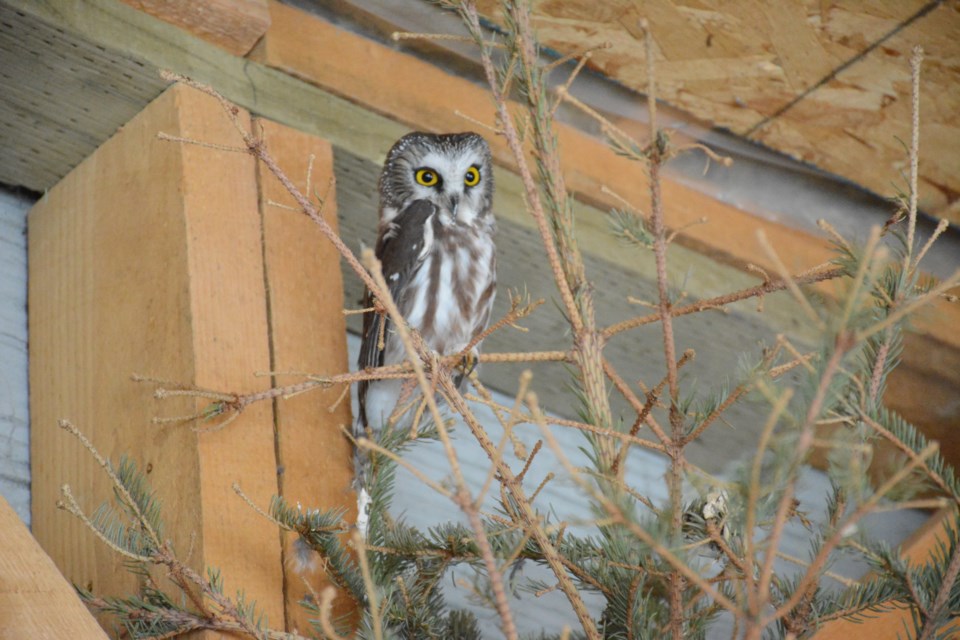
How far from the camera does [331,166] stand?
1.87 metres

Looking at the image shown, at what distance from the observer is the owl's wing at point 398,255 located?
2.10m

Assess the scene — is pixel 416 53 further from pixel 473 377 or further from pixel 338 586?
pixel 338 586

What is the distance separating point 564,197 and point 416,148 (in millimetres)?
959

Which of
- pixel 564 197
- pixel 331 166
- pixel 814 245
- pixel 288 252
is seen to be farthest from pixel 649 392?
pixel 814 245

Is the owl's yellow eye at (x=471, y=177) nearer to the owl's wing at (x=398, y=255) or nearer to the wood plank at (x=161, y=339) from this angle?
the owl's wing at (x=398, y=255)

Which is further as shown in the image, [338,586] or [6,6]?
[6,6]

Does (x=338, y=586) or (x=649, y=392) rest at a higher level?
(x=649, y=392)

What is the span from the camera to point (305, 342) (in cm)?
169

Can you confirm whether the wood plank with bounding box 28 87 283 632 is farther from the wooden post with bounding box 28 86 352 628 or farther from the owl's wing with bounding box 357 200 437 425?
Answer: the owl's wing with bounding box 357 200 437 425

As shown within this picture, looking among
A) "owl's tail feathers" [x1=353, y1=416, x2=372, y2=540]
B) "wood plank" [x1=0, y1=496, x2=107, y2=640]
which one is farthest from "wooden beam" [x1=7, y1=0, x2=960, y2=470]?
"wood plank" [x1=0, y1=496, x2=107, y2=640]

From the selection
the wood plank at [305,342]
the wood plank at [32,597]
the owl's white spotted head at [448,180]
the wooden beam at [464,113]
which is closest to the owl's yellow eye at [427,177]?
the owl's white spotted head at [448,180]

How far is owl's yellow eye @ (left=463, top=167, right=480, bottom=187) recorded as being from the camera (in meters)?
2.29

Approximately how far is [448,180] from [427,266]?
8.3 inches

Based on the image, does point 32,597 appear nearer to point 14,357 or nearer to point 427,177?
point 14,357
